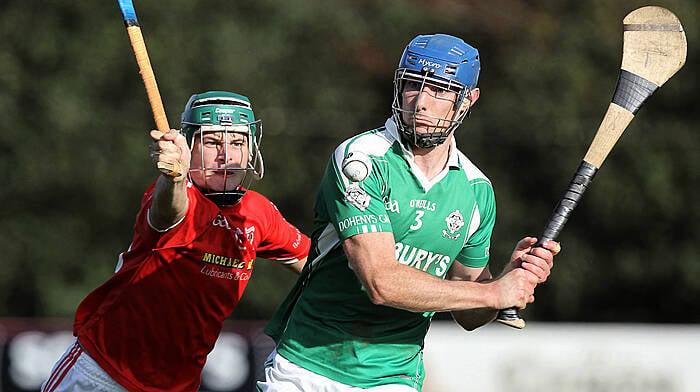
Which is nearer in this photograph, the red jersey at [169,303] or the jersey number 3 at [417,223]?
the jersey number 3 at [417,223]

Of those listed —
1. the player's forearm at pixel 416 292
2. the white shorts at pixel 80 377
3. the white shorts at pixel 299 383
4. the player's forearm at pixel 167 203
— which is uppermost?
the player's forearm at pixel 167 203

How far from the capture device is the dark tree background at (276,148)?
41.5 ft

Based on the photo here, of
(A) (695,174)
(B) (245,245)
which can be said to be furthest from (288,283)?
(B) (245,245)

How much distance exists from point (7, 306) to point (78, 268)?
1026 mm

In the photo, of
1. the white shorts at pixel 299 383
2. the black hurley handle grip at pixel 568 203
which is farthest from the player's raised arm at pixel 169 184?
the black hurley handle grip at pixel 568 203

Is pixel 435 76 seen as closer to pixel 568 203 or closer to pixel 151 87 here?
pixel 568 203

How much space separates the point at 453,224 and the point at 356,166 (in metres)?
0.44

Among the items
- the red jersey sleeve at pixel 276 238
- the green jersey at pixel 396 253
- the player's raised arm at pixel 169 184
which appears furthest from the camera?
the red jersey sleeve at pixel 276 238

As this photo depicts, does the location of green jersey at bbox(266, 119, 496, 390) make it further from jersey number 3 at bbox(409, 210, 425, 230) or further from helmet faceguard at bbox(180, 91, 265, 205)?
helmet faceguard at bbox(180, 91, 265, 205)

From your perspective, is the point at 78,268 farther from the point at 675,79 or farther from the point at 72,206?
the point at 675,79

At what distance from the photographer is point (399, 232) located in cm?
374

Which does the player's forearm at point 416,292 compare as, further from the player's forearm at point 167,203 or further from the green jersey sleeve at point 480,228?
the player's forearm at point 167,203

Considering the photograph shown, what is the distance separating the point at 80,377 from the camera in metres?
4.25

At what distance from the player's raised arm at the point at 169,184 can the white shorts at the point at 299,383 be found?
25.8 inches
